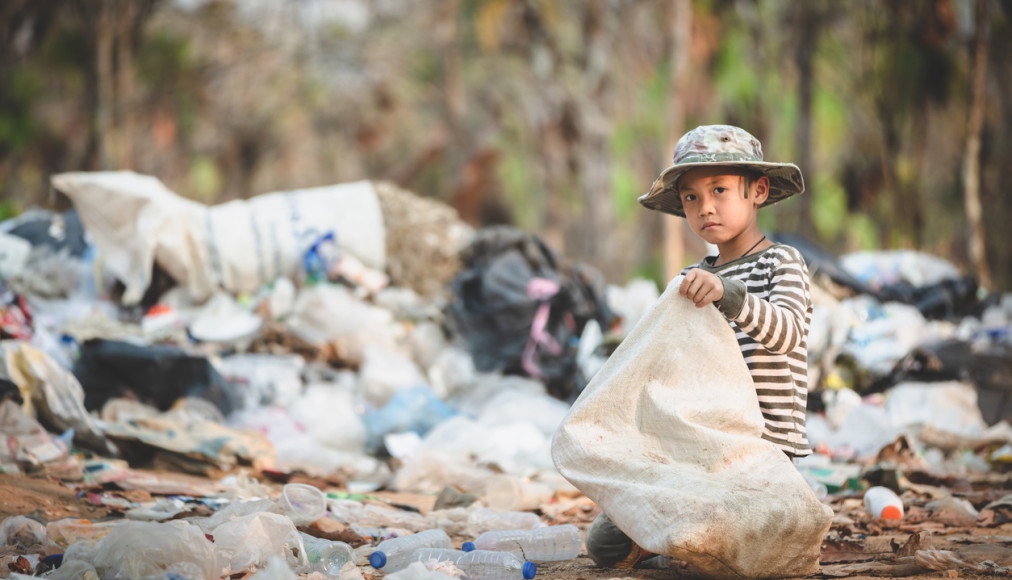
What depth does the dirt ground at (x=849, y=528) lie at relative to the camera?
6.41 feet

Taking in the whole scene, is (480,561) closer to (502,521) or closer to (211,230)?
(502,521)

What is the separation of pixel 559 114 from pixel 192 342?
5512 millimetres

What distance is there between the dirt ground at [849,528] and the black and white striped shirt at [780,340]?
332mm

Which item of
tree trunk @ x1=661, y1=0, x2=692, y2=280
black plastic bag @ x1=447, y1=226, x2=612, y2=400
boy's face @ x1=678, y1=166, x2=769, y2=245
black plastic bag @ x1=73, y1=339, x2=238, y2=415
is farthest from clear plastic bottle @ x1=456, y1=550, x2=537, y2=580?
tree trunk @ x1=661, y1=0, x2=692, y2=280

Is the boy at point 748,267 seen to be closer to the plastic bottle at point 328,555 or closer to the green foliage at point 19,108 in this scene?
the plastic bottle at point 328,555

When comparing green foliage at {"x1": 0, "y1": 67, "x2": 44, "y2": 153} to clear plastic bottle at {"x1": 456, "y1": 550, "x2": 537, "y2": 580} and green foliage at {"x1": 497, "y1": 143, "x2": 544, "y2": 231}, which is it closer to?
clear plastic bottle at {"x1": 456, "y1": 550, "x2": 537, "y2": 580}

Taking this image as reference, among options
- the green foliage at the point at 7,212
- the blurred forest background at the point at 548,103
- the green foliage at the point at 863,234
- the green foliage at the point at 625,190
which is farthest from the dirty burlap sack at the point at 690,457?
the green foliage at the point at 863,234

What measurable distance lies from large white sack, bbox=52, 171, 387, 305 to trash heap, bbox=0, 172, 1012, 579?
0.01m

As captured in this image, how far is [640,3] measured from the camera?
11.4 m

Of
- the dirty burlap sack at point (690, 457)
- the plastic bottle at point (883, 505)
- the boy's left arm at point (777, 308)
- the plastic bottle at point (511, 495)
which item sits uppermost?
the boy's left arm at point (777, 308)

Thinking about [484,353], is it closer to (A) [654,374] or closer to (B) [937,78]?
(A) [654,374]

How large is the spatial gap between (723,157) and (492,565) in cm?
104

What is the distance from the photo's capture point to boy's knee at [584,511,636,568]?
2014 mm

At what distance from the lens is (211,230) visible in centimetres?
512
